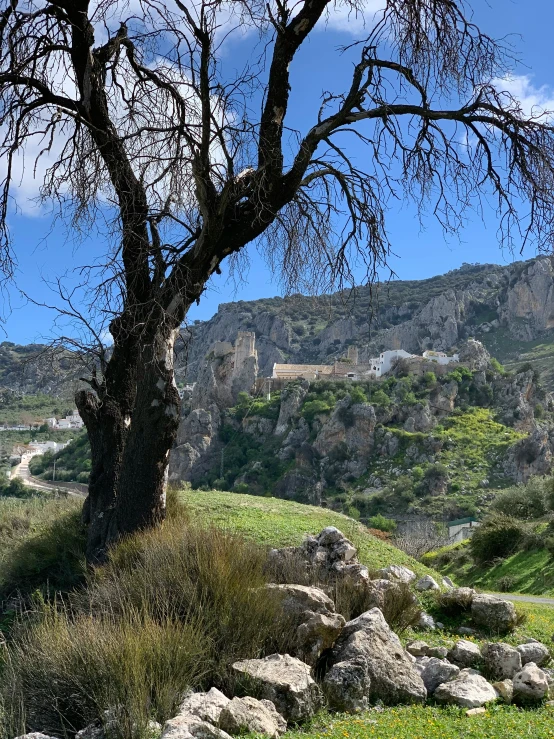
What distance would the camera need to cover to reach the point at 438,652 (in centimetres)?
565

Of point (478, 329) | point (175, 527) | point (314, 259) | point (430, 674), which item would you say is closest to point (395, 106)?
point (314, 259)

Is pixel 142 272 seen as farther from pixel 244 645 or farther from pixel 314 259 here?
pixel 244 645

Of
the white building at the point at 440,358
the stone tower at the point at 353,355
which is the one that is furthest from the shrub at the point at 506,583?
the stone tower at the point at 353,355

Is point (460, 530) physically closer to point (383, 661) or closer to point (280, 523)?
point (280, 523)

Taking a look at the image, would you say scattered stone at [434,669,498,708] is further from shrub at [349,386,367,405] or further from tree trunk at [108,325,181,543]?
shrub at [349,386,367,405]

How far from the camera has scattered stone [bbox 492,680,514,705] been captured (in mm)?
4801

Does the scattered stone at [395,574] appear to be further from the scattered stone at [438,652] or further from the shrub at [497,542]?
the shrub at [497,542]

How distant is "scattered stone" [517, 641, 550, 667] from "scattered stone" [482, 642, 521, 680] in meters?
0.18

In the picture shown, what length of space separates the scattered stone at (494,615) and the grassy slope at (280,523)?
171 centimetres

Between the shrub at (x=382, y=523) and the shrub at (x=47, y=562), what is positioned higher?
the shrub at (x=47, y=562)

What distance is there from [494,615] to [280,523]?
4.08 meters

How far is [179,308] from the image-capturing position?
696cm

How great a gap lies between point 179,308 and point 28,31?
3.07m

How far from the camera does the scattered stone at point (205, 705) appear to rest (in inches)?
150
